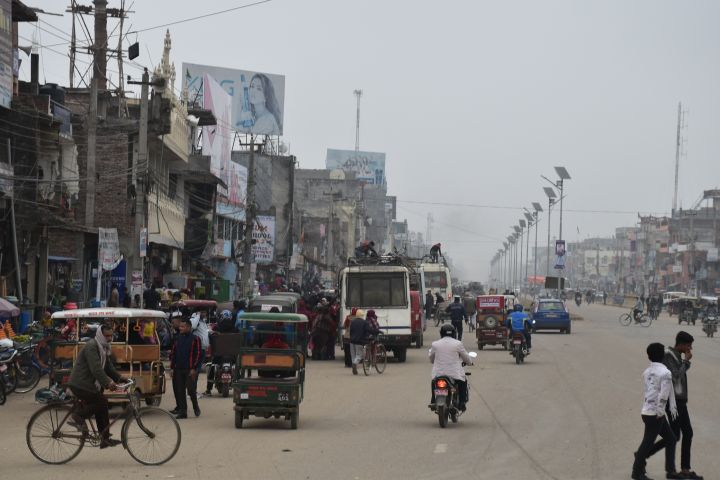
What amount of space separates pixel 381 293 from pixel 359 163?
140686mm

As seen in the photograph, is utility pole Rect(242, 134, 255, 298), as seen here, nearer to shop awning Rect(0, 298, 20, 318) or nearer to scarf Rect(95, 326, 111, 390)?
shop awning Rect(0, 298, 20, 318)

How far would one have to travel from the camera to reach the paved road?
12852 mm

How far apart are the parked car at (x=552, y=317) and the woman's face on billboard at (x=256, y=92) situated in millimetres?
39575

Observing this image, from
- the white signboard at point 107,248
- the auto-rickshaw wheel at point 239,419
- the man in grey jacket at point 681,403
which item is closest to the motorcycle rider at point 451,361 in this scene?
the auto-rickshaw wheel at point 239,419

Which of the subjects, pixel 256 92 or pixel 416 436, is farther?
pixel 256 92

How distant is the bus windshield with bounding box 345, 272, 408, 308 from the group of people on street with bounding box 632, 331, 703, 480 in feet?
72.5

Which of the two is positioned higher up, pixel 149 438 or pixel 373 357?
pixel 149 438

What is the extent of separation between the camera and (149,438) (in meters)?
13.1

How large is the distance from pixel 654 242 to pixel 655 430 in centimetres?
18603

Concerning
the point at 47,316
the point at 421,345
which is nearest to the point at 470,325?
the point at 421,345

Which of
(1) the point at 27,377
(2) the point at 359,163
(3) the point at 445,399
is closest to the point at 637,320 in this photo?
(1) the point at 27,377

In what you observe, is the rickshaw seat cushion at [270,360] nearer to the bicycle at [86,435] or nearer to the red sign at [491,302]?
the bicycle at [86,435]

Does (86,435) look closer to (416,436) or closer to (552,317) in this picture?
(416,436)

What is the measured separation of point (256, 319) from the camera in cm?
1911
